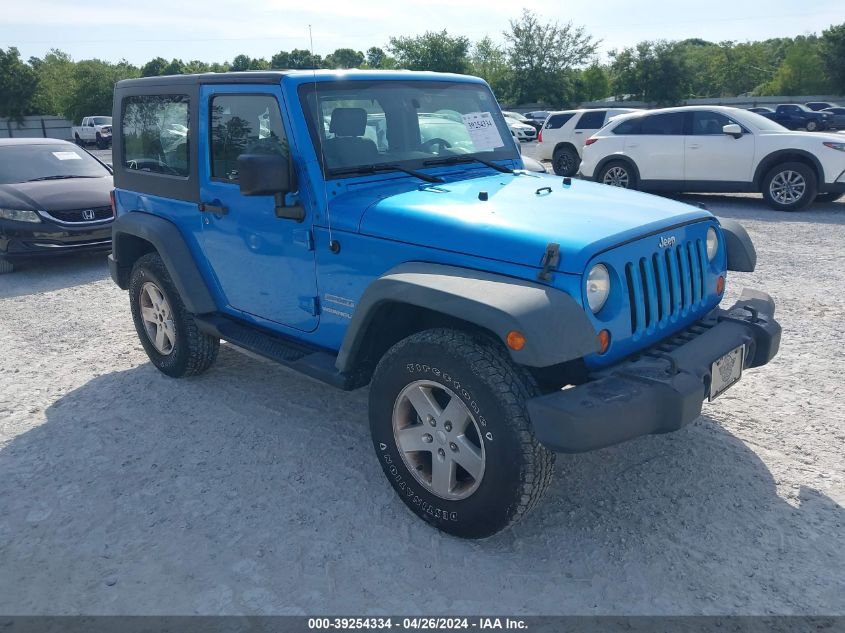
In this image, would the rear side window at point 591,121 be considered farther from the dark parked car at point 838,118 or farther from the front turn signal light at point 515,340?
the dark parked car at point 838,118

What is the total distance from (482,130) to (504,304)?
203 centimetres

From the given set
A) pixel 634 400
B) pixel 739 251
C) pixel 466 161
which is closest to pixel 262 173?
pixel 466 161

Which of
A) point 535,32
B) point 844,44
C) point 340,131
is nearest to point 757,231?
point 340,131

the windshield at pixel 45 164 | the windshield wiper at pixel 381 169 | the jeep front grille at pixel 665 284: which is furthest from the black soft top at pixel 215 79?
the windshield at pixel 45 164

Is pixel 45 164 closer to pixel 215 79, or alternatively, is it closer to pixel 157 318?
pixel 157 318

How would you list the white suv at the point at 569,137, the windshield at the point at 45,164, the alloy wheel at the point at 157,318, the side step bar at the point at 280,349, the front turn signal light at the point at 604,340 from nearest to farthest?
the front turn signal light at the point at 604,340, the side step bar at the point at 280,349, the alloy wheel at the point at 157,318, the windshield at the point at 45,164, the white suv at the point at 569,137

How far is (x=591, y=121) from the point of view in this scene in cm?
1634

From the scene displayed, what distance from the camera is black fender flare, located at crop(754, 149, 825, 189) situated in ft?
34.8

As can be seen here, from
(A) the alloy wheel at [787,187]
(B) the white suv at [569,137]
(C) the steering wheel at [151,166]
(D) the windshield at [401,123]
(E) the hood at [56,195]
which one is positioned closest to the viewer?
(D) the windshield at [401,123]

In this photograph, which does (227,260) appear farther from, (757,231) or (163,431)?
(757,231)

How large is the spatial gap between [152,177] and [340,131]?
173 centimetres

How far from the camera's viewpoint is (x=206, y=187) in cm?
428

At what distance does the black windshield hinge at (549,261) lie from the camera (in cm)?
280

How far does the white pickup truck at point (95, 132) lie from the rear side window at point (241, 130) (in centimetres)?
3826
